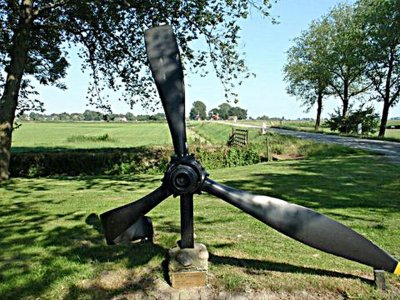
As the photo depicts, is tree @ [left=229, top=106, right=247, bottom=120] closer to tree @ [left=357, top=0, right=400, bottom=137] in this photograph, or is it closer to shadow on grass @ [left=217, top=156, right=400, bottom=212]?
tree @ [left=357, top=0, right=400, bottom=137]

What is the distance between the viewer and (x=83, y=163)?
17.4m

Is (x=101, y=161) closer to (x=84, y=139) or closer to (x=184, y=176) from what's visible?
(x=184, y=176)

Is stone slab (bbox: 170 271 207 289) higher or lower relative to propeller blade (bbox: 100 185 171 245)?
lower

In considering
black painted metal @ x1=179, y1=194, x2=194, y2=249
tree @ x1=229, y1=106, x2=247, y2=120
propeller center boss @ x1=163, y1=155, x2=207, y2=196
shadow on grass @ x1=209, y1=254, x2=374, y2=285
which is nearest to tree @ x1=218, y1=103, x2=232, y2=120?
tree @ x1=229, y1=106, x2=247, y2=120

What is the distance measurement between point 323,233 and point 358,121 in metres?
39.5

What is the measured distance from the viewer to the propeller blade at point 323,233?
3.77 meters

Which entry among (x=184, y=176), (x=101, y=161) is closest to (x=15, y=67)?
(x=101, y=161)

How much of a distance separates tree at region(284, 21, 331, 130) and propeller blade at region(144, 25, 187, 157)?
42.2 m

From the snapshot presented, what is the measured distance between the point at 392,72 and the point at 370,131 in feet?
29.2

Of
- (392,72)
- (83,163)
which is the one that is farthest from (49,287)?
(392,72)

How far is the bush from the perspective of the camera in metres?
38.6

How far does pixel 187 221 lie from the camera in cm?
423

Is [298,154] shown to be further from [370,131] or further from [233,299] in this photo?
[370,131]

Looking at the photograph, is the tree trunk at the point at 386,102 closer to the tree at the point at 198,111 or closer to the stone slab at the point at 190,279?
the stone slab at the point at 190,279
